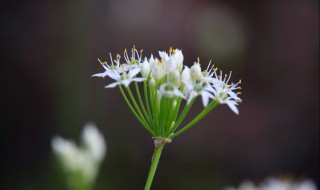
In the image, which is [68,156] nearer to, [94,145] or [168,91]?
[94,145]

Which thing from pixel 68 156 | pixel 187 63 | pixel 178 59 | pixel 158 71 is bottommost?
pixel 68 156

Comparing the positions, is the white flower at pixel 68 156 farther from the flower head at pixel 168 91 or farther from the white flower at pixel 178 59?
the white flower at pixel 178 59

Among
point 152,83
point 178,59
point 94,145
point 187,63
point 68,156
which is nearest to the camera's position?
point 152,83

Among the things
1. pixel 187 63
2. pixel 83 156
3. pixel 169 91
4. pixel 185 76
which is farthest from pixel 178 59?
pixel 187 63

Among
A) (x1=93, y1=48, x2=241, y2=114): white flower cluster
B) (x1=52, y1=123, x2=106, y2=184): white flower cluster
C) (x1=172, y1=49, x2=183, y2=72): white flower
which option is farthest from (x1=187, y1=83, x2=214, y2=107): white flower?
(x1=52, y1=123, x2=106, y2=184): white flower cluster

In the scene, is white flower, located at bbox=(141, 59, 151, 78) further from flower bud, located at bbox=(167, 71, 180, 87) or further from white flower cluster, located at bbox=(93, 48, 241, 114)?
flower bud, located at bbox=(167, 71, 180, 87)
